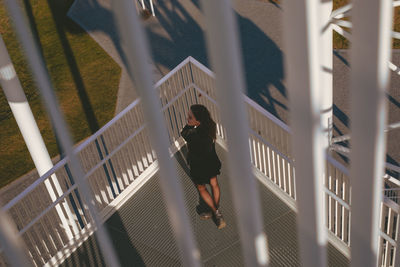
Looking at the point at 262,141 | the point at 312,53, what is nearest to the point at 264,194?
the point at 262,141

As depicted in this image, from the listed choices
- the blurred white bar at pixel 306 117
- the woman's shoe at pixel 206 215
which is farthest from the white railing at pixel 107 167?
the blurred white bar at pixel 306 117

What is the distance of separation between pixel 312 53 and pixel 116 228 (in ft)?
21.6

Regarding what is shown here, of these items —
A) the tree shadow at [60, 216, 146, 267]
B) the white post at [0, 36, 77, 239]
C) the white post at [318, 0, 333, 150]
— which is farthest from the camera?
the tree shadow at [60, 216, 146, 267]

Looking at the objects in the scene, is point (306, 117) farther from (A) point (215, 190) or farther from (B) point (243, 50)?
(B) point (243, 50)

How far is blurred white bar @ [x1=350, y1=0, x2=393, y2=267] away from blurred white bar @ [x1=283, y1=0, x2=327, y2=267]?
16 centimetres

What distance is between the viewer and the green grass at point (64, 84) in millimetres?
13148

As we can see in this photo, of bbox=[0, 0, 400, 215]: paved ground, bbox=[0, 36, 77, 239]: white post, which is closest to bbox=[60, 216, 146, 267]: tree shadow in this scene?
bbox=[0, 36, 77, 239]: white post

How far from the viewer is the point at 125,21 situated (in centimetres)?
198

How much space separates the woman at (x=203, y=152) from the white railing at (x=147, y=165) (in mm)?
742

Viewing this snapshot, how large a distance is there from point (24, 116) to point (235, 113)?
6020 millimetres

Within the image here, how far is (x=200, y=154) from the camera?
7605mm

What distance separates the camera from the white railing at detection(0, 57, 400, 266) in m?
7.02

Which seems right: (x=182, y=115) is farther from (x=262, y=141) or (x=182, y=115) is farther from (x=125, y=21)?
(x=125, y=21)

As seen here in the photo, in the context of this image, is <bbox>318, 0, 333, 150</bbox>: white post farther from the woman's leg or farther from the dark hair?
the woman's leg
